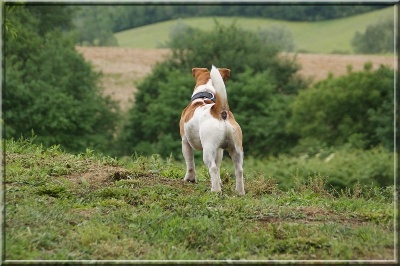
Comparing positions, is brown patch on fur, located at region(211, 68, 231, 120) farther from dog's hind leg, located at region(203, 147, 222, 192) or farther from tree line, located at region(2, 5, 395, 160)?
tree line, located at region(2, 5, 395, 160)

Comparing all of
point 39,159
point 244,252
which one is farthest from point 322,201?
point 39,159

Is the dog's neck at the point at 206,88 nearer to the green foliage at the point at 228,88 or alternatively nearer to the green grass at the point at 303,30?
the green grass at the point at 303,30

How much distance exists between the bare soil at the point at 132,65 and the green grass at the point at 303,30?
113 cm

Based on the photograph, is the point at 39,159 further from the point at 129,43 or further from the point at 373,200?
the point at 129,43

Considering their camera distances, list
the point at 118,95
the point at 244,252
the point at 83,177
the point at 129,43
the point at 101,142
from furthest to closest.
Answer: the point at 118,95, the point at 129,43, the point at 101,142, the point at 83,177, the point at 244,252

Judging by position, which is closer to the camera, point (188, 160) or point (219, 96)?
point (219, 96)

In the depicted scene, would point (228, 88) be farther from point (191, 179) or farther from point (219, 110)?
point (219, 110)

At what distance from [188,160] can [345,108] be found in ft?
144

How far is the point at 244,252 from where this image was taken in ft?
25.0

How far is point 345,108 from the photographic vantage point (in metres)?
53.5

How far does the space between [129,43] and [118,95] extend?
7.79m

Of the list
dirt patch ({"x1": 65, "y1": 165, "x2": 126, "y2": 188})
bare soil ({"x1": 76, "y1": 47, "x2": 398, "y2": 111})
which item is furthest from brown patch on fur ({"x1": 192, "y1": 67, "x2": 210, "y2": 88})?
bare soil ({"x1": 76, "y1": 47, "x2": 398, "y2": 111})

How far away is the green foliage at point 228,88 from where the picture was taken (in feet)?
181

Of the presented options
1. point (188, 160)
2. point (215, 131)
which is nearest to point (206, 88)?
point (188, 160)
